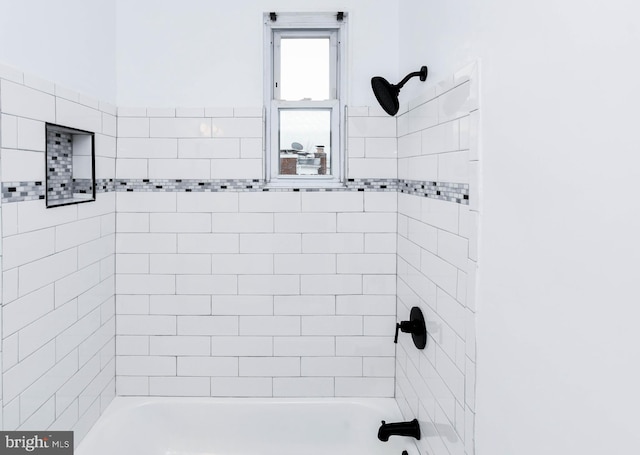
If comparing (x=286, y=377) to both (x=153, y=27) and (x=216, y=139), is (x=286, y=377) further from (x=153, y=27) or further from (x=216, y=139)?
(x=153, y=27)

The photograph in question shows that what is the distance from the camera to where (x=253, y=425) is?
252cm

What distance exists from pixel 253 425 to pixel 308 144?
1.56m

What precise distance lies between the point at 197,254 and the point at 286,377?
83cm

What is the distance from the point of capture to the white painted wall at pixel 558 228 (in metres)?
0.77

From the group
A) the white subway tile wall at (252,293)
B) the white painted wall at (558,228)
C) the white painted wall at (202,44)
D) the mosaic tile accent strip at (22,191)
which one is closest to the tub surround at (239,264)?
the white subway tile wall at (252,293)

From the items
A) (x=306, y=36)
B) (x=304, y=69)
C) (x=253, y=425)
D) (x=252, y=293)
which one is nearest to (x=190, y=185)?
(x=252, y=293)

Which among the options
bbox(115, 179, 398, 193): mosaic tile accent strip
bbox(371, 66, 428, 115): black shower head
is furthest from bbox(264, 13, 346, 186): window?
bbox(371, 66, 428, 115): black shower head

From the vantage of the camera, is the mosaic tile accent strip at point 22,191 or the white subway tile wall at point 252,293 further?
the white subway tile wall at point 252,293

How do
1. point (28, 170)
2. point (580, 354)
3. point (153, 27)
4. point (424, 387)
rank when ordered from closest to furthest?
point (580, 354) → point (28, 170) → point (424, 387) → point (153, 27)

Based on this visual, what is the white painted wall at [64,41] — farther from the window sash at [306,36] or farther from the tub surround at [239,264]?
the window sash at [306,36]

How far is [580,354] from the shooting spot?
880mm

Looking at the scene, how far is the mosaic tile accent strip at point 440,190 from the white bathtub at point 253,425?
1167mm

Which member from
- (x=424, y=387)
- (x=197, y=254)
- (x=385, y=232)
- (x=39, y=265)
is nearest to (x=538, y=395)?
(x=424, y=387)

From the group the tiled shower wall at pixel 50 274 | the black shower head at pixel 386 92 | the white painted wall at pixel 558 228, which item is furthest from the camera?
the black shower head at pixel 386 92
